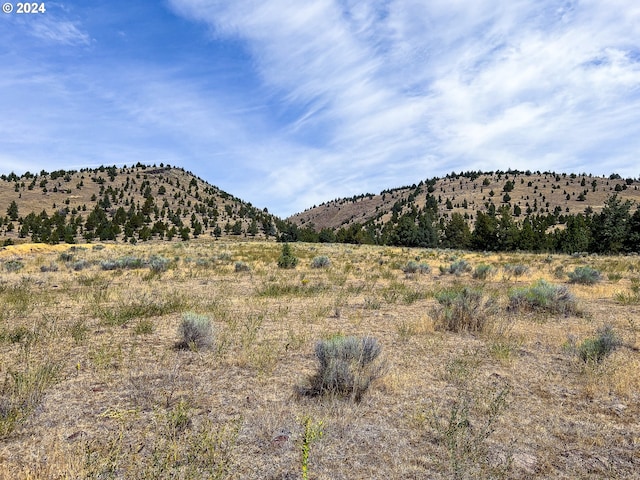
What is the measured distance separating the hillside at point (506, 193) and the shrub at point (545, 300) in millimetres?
97004

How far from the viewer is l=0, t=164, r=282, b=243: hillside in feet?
204

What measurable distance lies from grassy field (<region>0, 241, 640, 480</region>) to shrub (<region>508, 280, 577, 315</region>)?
69mm

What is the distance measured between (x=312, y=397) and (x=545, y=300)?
8.39 meters

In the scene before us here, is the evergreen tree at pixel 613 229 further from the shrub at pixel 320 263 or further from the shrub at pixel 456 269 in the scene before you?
the shrub at pixel 320 263

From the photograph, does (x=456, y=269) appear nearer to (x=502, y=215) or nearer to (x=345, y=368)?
(x=345, y=368)

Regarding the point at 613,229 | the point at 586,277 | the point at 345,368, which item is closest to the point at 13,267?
the point at 345,368

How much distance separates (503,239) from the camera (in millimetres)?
Answer: 57188

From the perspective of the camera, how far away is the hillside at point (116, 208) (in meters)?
62.2

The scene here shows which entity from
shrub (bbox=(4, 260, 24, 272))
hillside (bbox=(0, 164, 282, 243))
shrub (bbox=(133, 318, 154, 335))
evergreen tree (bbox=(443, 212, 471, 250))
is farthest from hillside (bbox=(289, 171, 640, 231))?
shrub (bbox=(133, 318, 154, 335))

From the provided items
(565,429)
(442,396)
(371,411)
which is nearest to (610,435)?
(565,429)

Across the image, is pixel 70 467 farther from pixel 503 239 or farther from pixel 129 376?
pixel 503 239

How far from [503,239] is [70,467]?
2453 inches

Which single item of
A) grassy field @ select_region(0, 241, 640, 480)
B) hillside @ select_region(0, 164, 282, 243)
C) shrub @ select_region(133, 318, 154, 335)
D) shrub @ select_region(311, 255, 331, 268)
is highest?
hillside @ select_region(0, 164, 282, 243)

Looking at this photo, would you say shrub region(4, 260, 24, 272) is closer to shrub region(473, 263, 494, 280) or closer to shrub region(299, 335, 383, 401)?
shrub region(299, 335, 383, 401)
